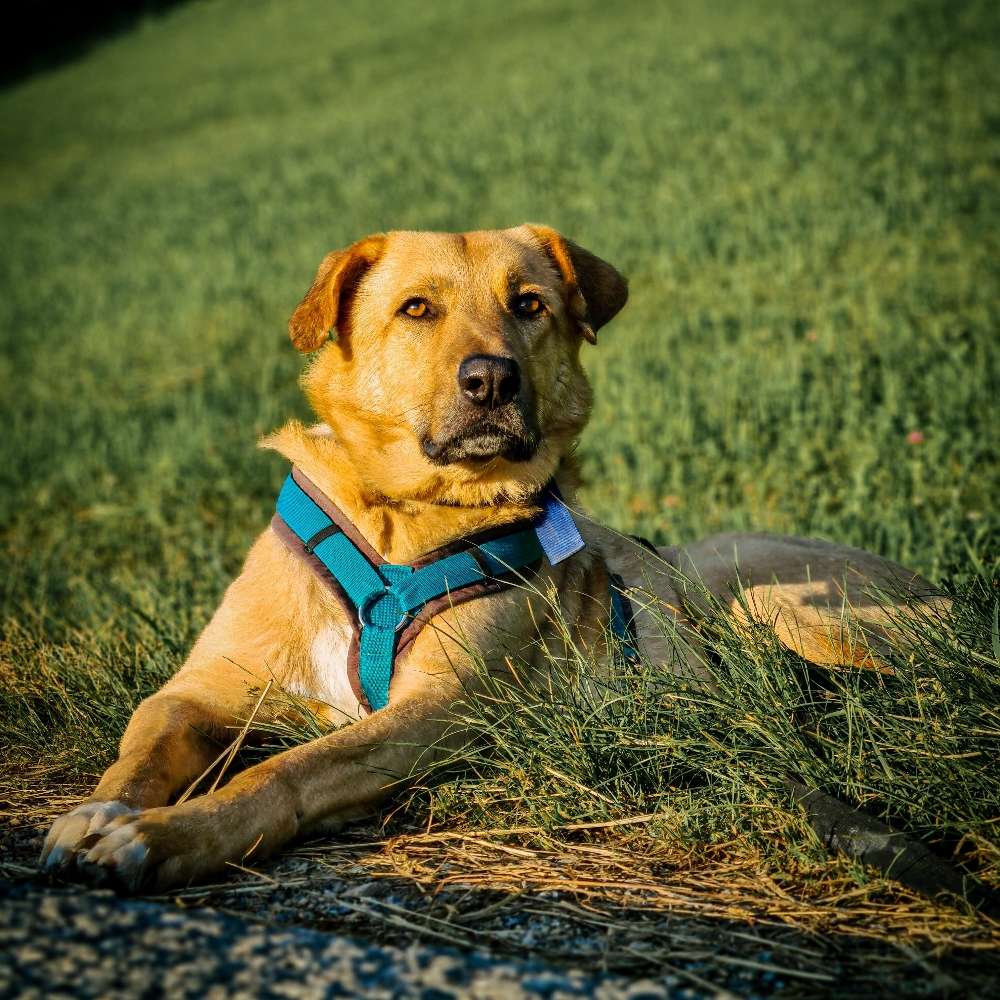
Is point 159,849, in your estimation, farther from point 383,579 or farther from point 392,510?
point 392,510

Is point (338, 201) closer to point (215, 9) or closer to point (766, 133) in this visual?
point (766, 133)

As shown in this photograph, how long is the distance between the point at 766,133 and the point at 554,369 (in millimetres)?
13164

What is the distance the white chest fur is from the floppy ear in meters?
1.61

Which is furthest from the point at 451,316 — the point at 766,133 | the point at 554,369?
the point at 766,133

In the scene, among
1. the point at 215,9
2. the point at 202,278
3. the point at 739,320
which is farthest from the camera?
the point at 215,9

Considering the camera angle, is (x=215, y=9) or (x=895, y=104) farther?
(x=215, y=9)

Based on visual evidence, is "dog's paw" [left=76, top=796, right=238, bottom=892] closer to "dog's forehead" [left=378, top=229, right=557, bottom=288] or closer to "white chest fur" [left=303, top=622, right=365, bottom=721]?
"white chest fur" [left=303, top=622, right=365, bottom=721]

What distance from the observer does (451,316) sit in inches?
147

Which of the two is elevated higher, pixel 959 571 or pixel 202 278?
pixel 202 278

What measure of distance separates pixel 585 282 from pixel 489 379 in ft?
3.31

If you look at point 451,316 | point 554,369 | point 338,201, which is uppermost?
point 338,201

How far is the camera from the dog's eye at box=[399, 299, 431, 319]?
377 cm

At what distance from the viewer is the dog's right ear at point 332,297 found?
370cm

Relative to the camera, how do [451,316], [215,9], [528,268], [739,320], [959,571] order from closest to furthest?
1. [451,316]
2. [528,268]
3. [959,571]
4. [739,320]
5. [215,9]
